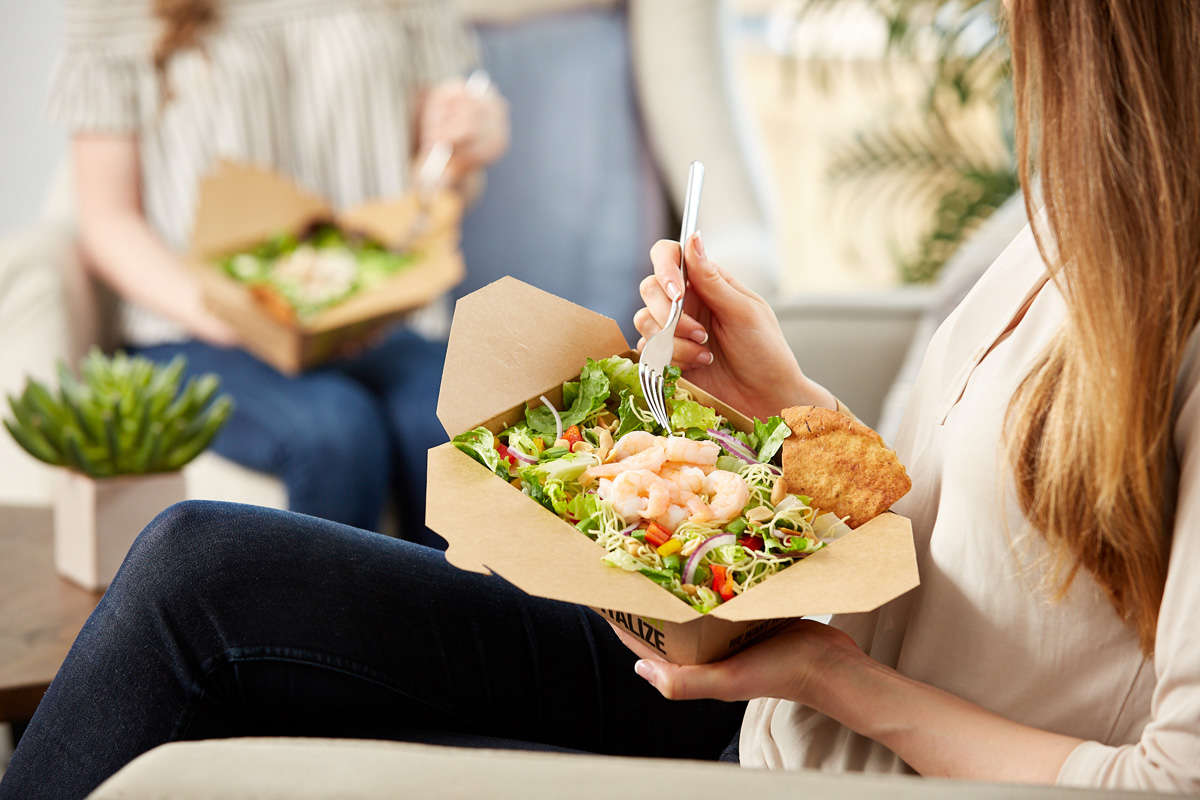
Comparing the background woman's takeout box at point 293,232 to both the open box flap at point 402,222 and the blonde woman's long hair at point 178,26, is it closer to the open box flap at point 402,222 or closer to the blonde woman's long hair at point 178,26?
the open box flap at point 402,222

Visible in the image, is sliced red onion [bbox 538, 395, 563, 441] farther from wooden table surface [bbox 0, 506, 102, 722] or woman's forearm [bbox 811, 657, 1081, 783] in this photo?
wooden table surface [bbox 0, 506, 102, 722]

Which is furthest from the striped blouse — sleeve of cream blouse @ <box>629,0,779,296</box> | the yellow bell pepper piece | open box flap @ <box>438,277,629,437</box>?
the yellow bell pepper piece

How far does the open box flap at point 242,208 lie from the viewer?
169cm

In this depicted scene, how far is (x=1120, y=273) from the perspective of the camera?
0.59m

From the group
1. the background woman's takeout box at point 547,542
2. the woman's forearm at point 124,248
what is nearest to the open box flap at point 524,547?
the background woman's takeout box at point 547,542

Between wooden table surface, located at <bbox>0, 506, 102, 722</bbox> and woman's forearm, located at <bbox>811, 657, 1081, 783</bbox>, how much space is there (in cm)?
73

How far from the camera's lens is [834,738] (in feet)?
2.34

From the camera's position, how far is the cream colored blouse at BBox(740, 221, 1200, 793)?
21.6 inches

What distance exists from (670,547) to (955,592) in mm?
205

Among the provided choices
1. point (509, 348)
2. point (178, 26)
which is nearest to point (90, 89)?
point (178, 26)

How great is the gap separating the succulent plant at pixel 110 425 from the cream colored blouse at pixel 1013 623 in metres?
0.77

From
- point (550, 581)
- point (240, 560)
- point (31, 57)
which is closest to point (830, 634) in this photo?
point (550, 581)

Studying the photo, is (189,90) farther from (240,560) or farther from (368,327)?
(240,560)

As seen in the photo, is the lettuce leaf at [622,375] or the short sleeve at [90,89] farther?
the short sleeve at [90,89]
